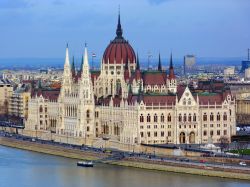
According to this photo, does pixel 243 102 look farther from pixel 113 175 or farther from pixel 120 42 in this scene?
pixel 113 175

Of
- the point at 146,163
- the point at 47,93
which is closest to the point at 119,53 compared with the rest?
the point at 47,93

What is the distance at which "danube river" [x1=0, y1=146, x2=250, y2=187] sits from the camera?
86.2 meters

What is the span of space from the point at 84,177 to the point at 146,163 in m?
6.48

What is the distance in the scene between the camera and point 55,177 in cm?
9075

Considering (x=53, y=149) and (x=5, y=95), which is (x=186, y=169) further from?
(x=5, y=95)

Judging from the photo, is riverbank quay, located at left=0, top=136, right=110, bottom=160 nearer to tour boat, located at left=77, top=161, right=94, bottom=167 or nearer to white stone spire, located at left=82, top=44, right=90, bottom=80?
tour boat, located at left=77, top=161, right=94, bottom=167

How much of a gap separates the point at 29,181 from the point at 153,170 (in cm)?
1067

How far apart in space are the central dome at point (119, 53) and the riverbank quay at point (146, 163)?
11.1m

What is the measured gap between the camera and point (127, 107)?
106 metres

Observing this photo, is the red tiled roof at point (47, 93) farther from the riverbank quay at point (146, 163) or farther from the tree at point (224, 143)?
the tree at point (224, 143)

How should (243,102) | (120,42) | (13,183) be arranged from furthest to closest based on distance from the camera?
(243,102)
(120,42)
(13,183)

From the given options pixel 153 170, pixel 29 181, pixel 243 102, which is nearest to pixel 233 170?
pixel 153 170

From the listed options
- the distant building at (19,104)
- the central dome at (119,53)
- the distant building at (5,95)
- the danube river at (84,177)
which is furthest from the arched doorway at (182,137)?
the distant building at (5,95)

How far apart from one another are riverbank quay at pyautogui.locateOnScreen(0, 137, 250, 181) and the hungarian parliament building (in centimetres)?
376
